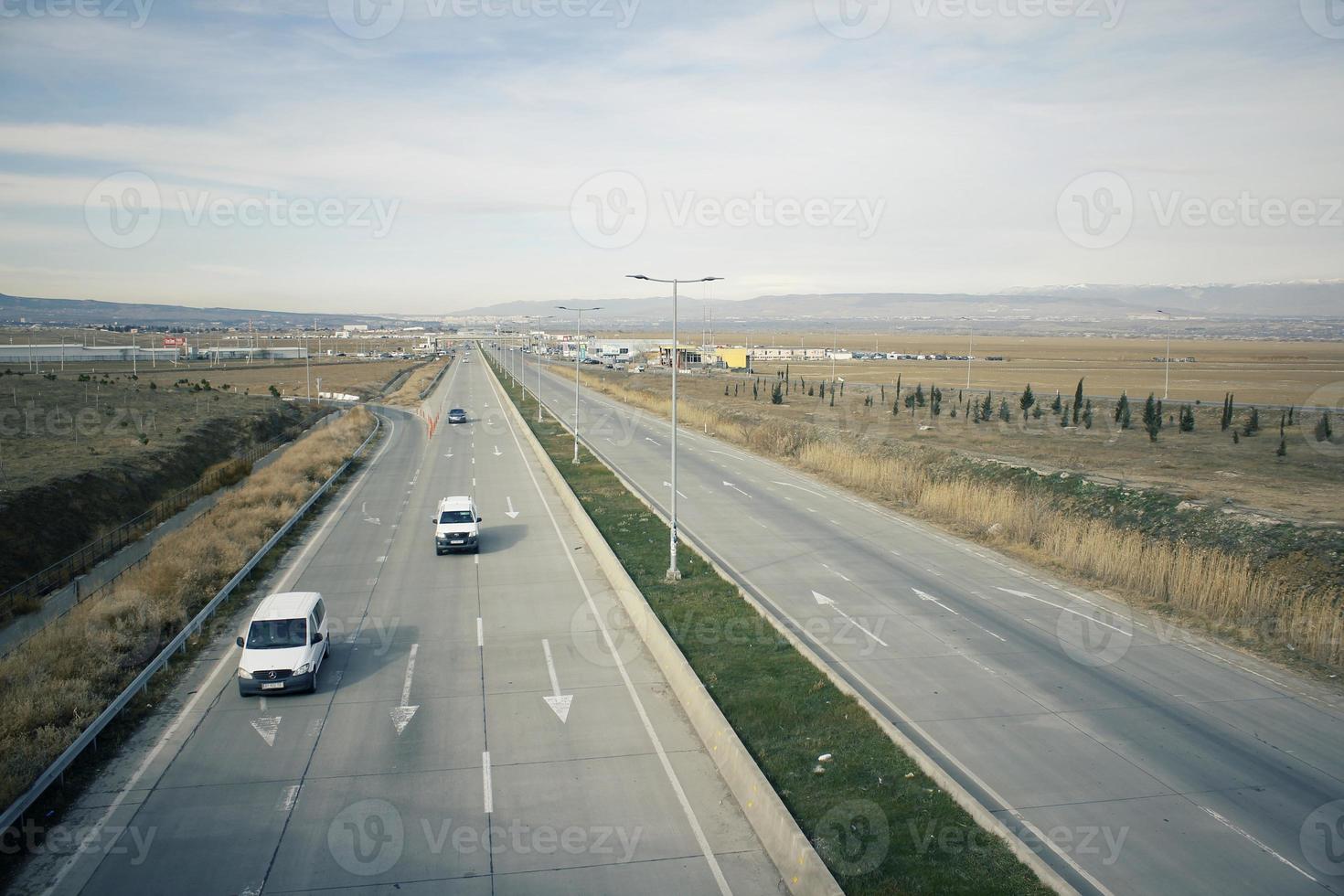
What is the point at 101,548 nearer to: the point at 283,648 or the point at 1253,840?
the point at 283,648

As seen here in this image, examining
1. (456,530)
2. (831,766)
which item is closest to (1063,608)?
(831,766)

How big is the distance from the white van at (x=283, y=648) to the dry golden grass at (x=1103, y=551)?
20.2 meters

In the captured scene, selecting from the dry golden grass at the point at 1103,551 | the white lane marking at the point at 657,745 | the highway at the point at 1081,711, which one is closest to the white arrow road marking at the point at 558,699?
the white lane marking at the point at 657,745

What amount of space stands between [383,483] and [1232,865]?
38.3 m

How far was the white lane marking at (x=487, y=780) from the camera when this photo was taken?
41.7 ft

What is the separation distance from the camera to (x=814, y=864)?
10.3 m

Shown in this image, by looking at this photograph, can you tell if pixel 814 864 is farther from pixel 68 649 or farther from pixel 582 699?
pixel 68 649

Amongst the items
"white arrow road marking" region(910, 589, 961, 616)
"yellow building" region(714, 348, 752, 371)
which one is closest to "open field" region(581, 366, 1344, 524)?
"white arrow road marking" region(910, 589, 961, 616)

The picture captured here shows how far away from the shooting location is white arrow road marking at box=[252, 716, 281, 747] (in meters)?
15.0

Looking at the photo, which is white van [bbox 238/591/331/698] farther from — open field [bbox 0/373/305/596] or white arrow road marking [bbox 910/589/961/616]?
white arrow road marking [bbox 910/589/961/616]

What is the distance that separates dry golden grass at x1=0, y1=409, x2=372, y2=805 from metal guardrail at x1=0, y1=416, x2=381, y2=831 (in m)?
0.27

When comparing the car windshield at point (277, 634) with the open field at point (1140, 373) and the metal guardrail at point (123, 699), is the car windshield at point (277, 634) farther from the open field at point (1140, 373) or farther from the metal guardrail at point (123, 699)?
the open field at point (1140, 373)

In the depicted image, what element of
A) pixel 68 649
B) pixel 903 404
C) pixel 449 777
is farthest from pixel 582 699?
pixel 903 404

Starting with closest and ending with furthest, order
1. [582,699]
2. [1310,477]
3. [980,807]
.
Answer: [980,807]
[582,699]
[1310,477]
